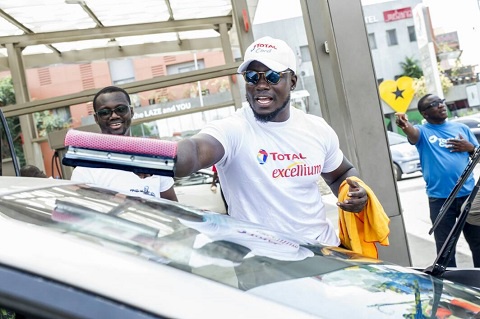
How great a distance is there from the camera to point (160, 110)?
774 centimetres

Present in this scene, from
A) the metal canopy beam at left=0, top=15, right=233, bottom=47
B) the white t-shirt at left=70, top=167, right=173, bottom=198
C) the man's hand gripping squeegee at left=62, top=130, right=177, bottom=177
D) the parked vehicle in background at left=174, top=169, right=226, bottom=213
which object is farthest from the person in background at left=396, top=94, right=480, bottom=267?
the man's hand gripping squeegee at left=62, top=130, right=177, bottom=177

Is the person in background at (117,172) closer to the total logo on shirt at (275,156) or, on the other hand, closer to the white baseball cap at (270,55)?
the total logo on shirt at (275,156)

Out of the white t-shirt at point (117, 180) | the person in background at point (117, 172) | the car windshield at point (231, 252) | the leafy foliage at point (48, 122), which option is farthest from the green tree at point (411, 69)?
the car windshield at point (231, 252)

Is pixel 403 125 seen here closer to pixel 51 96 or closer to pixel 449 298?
pixel 51 96

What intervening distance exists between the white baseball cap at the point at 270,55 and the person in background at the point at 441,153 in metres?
2.99

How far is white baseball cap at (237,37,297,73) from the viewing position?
3.09 metres

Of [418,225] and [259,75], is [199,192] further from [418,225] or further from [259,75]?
[259,75]

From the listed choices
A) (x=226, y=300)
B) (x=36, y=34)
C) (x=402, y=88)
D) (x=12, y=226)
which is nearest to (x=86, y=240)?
(x=12, y=226)

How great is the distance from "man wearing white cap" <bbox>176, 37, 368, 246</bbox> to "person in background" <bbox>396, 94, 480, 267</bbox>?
9.64 feet

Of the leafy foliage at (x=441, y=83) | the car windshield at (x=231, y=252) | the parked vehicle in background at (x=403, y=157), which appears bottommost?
the parked vehicle in background at (x=403, y=157)

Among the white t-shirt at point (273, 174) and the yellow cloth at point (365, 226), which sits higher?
the white t-shirt at point (273, 174)

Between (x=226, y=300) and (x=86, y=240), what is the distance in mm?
276

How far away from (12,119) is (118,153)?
20.1 ft

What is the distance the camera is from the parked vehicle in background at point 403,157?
6.76 m
